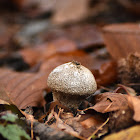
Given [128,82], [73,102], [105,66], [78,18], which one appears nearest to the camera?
[73,102]

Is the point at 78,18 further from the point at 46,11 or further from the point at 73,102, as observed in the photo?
the point at 73,102

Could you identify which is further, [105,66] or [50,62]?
[50,62]

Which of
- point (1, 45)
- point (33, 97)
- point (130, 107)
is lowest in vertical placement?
point (1, 45)

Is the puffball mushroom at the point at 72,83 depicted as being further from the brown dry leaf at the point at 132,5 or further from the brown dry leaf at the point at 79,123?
the brown dry leaf at the point at 132,5

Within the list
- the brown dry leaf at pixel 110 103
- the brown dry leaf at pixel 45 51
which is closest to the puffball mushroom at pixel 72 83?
the brown dry leaf at pixel 110 103

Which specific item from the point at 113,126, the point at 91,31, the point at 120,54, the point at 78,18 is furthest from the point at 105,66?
the point at 78,18

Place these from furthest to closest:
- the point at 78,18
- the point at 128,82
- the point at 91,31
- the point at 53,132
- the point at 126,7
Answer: the point at 78,18, the point at 126,7, the point at 91,31, the point at 128,82, the point at 53,132

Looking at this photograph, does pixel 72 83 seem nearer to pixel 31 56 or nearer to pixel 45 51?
pixel 31 56
